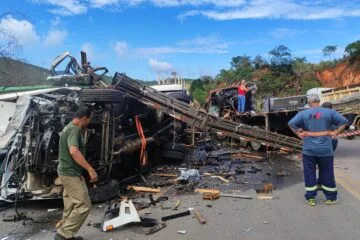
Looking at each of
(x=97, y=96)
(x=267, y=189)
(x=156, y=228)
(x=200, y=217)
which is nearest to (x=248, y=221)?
(x=200, y=217)

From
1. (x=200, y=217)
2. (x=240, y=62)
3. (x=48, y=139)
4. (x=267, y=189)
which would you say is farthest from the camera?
(x=240, y=62)

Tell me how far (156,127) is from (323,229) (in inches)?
247

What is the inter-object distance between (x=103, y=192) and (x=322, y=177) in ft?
11.7

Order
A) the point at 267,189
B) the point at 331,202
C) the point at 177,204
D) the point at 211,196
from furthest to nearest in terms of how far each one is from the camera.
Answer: the point at 267,189 → the point at 211,196 → the point at 177,204 → the point at 331,202

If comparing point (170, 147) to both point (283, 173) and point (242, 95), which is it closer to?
point (283, 173)

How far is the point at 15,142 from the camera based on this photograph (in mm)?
7426

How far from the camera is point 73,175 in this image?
5.59m

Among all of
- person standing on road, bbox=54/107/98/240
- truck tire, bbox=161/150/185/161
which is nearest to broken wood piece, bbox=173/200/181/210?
person standing on road, bbox=54/107/98/240

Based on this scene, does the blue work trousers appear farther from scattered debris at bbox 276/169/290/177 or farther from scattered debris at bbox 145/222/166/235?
scattered debris at bbox 276/169/290/177

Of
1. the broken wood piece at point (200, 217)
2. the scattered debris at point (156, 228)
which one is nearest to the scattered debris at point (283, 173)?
the broken wood piece at point (200, 217)

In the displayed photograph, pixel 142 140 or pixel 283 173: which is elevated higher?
pixel 142 140

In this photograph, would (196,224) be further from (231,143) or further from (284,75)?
(284,75)

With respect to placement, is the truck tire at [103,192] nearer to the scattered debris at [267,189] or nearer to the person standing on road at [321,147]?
the scattered debris at [267,189]

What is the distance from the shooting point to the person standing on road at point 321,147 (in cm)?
690
